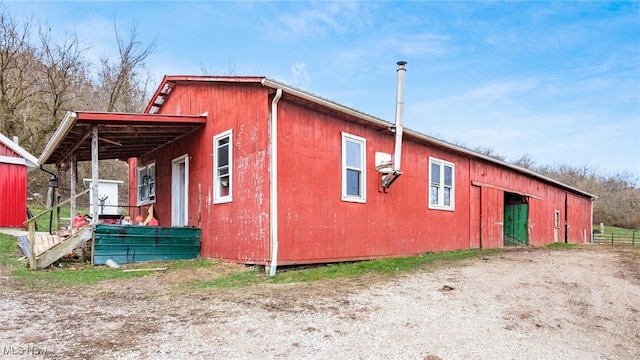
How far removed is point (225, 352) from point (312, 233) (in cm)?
458

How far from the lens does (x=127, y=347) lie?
3.80 meters

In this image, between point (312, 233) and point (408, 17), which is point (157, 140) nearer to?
point (312, 233)

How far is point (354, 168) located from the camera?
9352 millimetres

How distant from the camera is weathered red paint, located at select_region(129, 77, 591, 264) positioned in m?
7.85

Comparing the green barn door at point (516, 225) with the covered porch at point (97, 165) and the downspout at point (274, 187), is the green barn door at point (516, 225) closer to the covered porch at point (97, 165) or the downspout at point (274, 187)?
the downspout at point (274, 187)

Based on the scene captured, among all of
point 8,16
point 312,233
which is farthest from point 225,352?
point 8,16

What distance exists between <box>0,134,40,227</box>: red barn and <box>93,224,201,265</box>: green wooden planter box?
31.2 feet

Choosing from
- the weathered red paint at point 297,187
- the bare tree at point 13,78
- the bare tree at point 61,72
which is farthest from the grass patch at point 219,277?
the bare tree at point 61,72

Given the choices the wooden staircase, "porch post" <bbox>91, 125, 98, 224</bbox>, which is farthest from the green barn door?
the wooden staircase

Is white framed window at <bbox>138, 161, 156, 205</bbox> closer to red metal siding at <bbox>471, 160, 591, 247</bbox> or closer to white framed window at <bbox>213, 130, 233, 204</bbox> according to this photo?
white framed window at <bbox>213, 130, 233, 204</bbox>

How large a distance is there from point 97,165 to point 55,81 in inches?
712

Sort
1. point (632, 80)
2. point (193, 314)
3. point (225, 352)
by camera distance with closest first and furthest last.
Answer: point (225, 352) → point (193, 314) → point (632, 80)

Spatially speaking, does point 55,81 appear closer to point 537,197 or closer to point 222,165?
point 222,165

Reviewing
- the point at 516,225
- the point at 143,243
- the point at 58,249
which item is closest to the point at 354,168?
the point at 143,243
